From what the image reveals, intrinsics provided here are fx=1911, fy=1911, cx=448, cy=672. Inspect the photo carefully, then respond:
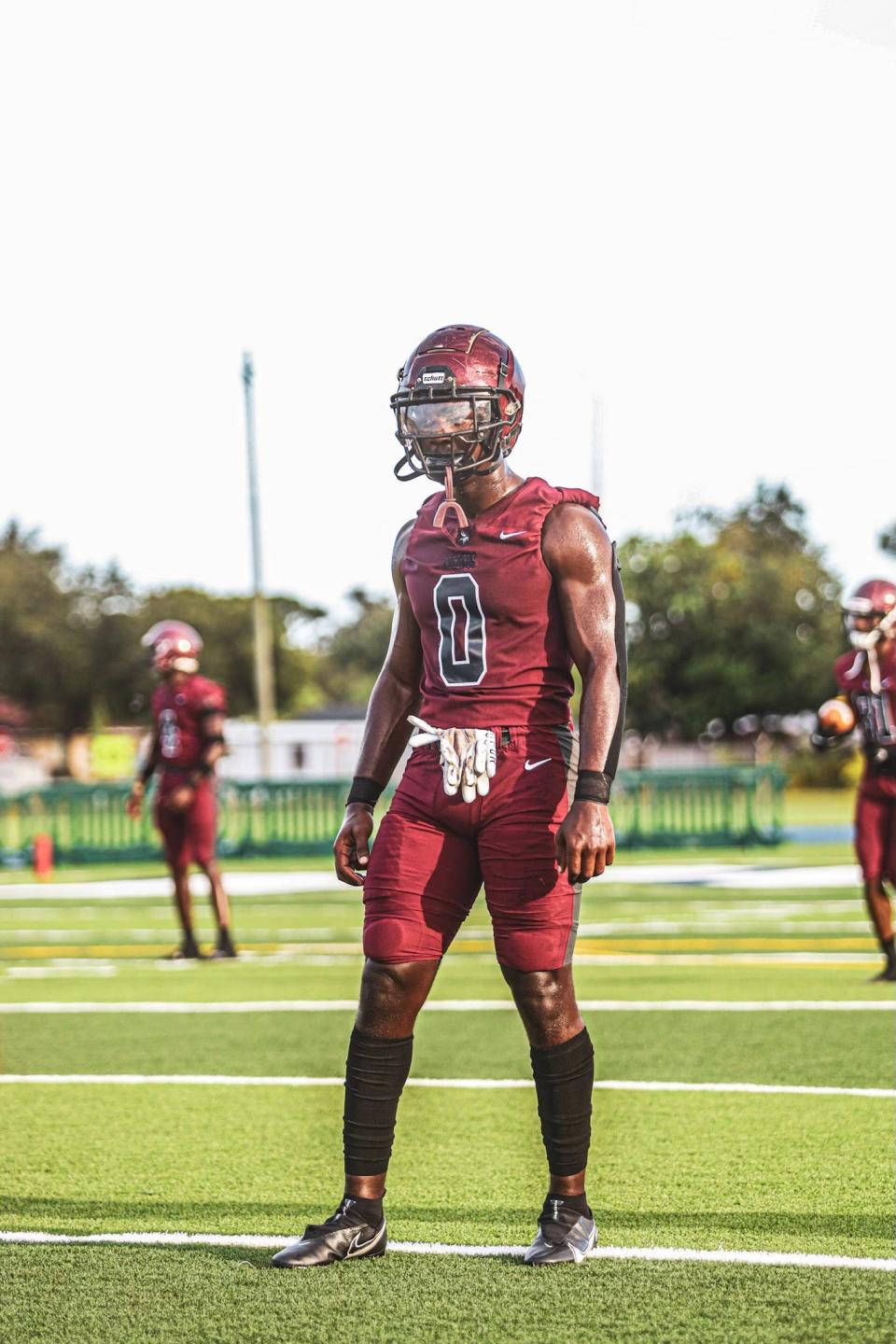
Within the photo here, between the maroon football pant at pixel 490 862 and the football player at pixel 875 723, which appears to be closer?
the maroon football pant at pixel 490 862

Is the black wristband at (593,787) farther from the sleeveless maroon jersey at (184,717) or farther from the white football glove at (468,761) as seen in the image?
the sleeveless maroon jersey at (184,717)

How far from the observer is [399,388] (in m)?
4.97

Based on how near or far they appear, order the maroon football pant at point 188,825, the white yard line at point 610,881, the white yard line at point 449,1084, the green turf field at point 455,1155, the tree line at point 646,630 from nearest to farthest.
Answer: the green turf field at point 455,1155
the white yard line at point 449,1084
the maroon football pant at point 188,825
the white yard line at point 610,881
the tree line at point 646,630

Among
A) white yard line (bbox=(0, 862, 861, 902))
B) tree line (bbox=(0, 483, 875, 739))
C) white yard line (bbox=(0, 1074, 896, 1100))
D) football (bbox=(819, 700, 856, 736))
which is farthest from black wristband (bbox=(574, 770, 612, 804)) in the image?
tree line (bbox=(0, 483, 875, 739))

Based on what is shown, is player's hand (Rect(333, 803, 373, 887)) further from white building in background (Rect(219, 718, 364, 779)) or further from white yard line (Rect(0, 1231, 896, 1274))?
white building in background (Rect(219, 718, 364, 779))

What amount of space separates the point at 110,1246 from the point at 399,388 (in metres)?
2.34

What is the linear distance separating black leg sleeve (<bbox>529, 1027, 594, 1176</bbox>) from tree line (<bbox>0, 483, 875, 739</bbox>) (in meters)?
51.9

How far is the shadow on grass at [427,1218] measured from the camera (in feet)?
16.5

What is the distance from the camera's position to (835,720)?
1055cm

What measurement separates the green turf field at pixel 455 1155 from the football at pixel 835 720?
4.68 feet

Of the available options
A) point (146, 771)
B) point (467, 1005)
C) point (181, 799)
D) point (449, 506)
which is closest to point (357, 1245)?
point (449, 506)

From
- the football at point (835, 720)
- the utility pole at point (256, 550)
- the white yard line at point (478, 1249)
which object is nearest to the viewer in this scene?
the white yard line at point (478, 1249)

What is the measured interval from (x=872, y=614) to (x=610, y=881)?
9.65m

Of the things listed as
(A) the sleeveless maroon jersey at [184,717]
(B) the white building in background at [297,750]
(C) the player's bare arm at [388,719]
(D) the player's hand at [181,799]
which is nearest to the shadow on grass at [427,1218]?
(C) the player's bare arm at [388,719]
